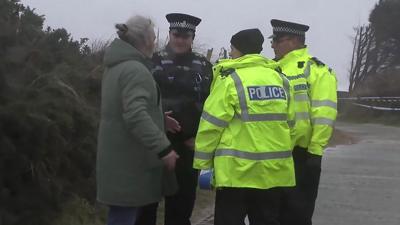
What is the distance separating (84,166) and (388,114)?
1133 inches

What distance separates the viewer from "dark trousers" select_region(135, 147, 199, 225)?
514cm

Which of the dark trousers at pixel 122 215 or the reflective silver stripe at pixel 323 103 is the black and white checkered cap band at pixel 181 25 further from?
the dark trousers at pixel 122 215

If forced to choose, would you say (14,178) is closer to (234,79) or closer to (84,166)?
(84,166)

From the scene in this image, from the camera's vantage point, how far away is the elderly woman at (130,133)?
166 inches

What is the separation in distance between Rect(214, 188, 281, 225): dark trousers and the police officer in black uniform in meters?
0.62

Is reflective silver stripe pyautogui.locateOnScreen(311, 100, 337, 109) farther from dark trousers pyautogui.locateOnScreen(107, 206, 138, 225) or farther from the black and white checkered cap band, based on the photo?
dark trousers pyautogui.locateOnScreen(107, 206, 138, 225)

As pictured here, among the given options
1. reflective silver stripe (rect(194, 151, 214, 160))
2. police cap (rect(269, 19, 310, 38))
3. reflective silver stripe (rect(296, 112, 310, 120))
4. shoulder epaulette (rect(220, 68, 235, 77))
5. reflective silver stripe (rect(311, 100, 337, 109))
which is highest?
police cap (rect(269, 19, 310, 38))

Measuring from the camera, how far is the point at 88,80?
288 inches

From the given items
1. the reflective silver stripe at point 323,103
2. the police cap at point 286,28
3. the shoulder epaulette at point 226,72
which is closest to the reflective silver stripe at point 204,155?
the shoulder epaulette at point 226,72

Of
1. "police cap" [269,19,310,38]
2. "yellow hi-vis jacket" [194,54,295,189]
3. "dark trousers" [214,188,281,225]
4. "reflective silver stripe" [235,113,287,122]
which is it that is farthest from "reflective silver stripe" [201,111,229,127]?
"police cap" [269,19,310,38]

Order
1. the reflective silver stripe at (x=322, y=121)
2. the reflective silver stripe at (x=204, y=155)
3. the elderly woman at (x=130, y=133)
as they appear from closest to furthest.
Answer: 1. the elderly woman at (x=130, y=133)
2. the reflective silver stripe at (x=204, y=155)
3. the reflective silver stripe at (x=322, y=121)

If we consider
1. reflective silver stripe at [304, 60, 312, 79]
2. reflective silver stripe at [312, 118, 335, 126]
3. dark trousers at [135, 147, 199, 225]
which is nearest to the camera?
Result: dark trousers at [135, 147, 199, 225]

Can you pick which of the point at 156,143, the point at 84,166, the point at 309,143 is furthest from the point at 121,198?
the point at 84,166

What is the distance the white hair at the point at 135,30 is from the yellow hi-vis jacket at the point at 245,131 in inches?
23.0
